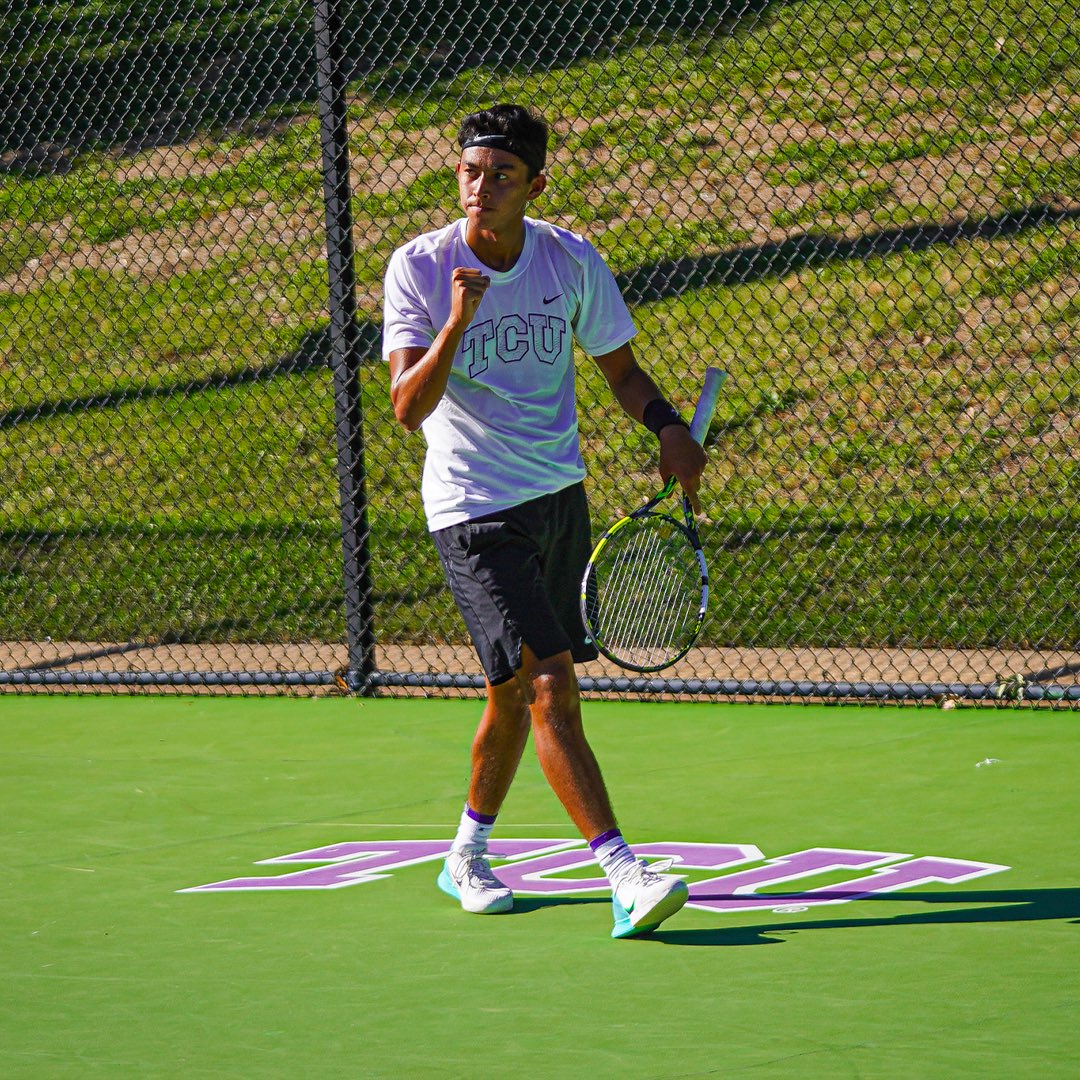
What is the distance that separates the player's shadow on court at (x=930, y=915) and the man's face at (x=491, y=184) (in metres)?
1.74

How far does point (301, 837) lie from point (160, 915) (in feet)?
2.90

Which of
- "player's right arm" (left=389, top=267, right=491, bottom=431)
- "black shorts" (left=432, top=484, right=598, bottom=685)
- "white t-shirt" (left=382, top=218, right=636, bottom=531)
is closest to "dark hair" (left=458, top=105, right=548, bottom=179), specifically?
"white t-shirt" (left=382, top=218, right=636, bottom=531)

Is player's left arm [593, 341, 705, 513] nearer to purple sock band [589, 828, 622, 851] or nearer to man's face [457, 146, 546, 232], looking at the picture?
man's face [457, 146, 546, 232]

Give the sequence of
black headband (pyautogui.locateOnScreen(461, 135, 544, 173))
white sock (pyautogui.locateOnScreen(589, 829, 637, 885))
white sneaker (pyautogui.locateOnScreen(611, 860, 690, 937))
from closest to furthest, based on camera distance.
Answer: white sneaker (pyautogui.locateOnScreen(611, 860, 690, 937))
white sock (pyautogui.locateOnScreen(589, 829, 637, 885))
black headband (pyautogui.locateOnScreen(461, 135, 544, 173))

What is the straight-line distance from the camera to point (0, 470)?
12398 millimetres

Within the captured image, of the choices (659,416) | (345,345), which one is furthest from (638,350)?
(659,416)

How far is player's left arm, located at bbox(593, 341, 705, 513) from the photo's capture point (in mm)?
4297

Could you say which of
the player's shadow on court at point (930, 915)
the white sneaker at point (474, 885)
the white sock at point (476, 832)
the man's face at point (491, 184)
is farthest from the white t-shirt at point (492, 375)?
the player's shadow on court at point (930, 915)

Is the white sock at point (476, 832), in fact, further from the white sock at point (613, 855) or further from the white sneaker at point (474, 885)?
the white sock at point (613, 855)

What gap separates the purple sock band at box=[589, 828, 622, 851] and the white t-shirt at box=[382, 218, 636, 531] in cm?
82

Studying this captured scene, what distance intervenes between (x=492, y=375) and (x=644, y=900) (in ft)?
4.25

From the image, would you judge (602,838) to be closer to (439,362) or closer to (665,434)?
(665,434)

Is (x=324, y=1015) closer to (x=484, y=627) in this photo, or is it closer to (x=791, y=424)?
(x=484, y=627)

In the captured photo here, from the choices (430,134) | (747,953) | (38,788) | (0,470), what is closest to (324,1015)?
(747,953)
